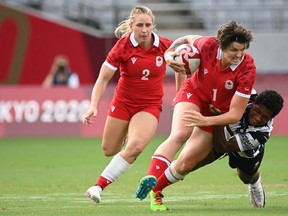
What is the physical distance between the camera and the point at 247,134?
1004 cm

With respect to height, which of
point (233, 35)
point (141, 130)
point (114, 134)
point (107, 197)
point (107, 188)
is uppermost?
point (233, 35)

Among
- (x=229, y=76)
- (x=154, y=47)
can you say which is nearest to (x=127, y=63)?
(x=154, y=47)

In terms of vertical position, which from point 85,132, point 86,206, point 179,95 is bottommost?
point 85,132

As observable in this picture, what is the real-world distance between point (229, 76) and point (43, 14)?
61.4ft

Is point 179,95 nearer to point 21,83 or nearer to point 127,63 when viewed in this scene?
point 127,63

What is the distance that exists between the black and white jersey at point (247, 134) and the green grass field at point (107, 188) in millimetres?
689

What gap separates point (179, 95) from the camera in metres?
10.5

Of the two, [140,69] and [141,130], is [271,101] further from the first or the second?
[140,69]

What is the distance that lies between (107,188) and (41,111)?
1018 centimetres

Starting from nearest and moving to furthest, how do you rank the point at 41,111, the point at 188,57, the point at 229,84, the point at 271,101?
the point at 271,101 → the point at 229,84 → the point at 188,57 → the point at 41,111

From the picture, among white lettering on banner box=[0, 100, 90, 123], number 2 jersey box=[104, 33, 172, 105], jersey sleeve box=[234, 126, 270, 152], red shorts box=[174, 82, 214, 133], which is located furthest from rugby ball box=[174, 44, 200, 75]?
white lettering on banner box=[0, 100, 90, 123]

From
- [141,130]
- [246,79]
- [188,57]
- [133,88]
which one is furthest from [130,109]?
[246,79]

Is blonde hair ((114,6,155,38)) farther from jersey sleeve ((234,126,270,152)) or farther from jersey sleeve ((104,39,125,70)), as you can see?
jersey sleeve ((234,126,270,152))

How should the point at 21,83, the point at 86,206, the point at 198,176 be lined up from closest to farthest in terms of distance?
1. the point at 86,206
2. the point at 198,176
3. the point at 21,83
